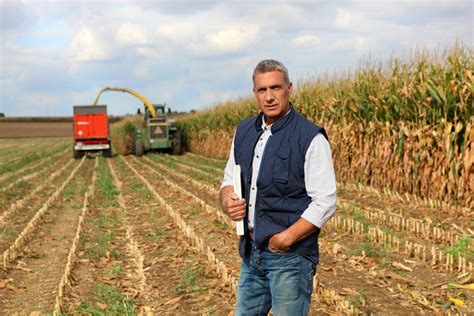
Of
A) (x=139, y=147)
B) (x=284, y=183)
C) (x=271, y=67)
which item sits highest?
(x=271, y=67)

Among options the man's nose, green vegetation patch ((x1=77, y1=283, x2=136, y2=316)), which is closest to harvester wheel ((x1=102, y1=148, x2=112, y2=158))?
green vegetation patch ((x1=77, y1=283, x2=136, y2=316))

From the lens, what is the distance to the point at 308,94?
50.9 feet

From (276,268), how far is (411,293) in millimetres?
3148

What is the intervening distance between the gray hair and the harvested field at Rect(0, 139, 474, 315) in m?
2.78

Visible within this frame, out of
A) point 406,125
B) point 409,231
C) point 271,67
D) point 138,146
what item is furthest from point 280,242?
point 138,146

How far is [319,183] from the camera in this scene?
266 centimetres

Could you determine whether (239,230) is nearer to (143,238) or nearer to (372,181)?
(143,238)

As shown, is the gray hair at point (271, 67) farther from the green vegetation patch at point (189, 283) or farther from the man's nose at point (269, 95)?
the green vegetation patch at point (189, 283)

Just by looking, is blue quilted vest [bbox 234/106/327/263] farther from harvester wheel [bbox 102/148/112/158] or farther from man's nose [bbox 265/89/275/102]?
harvester wheel [bbox 102/148/112/158]

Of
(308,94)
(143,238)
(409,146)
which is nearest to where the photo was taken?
(143,238)

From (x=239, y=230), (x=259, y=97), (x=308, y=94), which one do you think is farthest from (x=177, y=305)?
(x=308, y=94)

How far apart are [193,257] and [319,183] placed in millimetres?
4866

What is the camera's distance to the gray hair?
2.82m

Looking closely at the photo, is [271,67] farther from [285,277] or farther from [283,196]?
[285,277]
